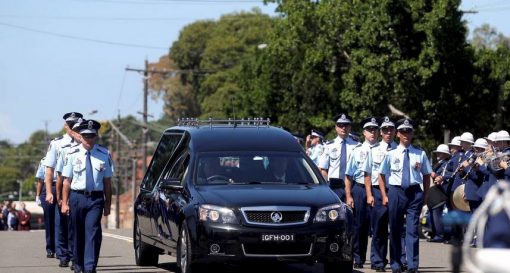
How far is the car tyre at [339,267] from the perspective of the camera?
15.1 m

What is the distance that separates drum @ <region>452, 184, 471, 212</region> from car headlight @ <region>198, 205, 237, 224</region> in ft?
29.8

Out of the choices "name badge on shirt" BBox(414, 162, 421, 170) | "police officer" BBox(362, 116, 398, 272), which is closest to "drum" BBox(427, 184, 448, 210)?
"police officer" BBox(362, 116, 398, 272)

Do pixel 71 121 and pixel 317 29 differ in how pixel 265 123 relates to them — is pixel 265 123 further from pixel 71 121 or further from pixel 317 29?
pixel 317 29

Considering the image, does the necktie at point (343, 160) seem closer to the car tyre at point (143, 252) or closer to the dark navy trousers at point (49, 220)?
the car tyre at point (143, 252)

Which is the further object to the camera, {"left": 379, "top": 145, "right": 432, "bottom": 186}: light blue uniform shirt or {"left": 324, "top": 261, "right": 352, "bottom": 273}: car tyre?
{"left": 379, "top": 145, "right": 432, "bottom": 186}: light blue uniform shirt

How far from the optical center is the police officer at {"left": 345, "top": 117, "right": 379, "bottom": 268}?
18047 mm

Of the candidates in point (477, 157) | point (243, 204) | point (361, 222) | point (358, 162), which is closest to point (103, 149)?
point (243, 204)

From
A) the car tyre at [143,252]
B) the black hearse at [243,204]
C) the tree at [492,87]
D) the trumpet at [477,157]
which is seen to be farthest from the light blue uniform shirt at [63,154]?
the tree at [492,87]

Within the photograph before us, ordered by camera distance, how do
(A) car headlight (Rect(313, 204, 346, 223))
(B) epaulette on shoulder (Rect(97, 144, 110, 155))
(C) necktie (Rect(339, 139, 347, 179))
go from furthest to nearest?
(C) necktie (Rect(339, 139, 347, 179)) < (B) epaulette on shoulder (Rect(97, 144, 110, 155)) < (A) car headlight (Rect(313, 204, 346, 223))

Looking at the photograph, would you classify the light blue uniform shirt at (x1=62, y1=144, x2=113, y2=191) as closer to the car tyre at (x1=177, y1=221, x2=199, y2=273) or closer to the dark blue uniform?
the car tyre at (x1=177, y1=221, x2=199, y2=273)

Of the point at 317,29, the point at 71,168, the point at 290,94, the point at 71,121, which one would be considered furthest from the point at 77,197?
the point at 290,94

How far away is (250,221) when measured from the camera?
14.5 m

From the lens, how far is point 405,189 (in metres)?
16.9

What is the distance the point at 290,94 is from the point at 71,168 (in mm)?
49796
